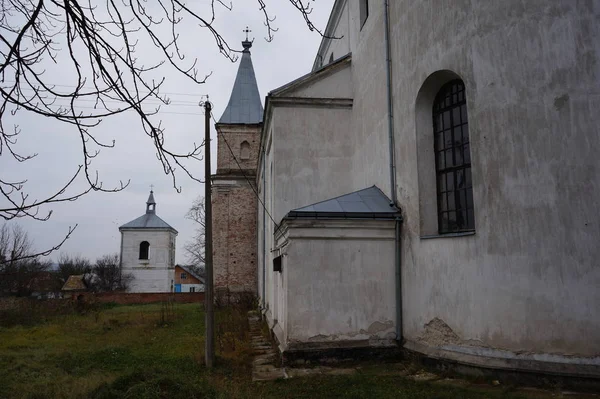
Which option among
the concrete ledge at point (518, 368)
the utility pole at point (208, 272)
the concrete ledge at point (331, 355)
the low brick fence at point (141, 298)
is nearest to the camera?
the concrete ledge at point (518, 368)

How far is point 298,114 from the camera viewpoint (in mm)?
12367

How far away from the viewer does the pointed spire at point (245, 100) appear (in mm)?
25395

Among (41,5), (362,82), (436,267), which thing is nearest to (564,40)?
(436,267)

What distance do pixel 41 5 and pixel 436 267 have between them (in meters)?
6.90

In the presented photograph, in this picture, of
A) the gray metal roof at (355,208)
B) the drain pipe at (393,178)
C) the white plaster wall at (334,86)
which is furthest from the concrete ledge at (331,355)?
the white plaster wall at (334,86)

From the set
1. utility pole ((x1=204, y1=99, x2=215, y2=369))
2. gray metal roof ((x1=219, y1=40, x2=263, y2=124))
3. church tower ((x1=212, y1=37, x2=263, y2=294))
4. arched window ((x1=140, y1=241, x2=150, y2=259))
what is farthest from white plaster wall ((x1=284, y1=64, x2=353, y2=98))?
arched window ((x1=140, y1=241, x2=150, y2=259))

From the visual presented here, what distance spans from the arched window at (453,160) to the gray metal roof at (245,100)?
57.7ft

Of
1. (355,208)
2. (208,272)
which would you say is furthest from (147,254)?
(355,208)

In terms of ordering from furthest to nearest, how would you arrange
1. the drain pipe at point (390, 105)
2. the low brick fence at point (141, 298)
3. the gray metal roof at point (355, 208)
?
1. the low brick fence at point (141, 298)
2. the drain pipe at point (390, 105)
3. the gray metal roof at point (355, 208)

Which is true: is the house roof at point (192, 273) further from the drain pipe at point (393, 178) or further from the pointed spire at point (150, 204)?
the drain pipe at point (393, 178)

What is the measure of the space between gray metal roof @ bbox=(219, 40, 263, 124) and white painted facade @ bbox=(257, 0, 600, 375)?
1537 centimetres

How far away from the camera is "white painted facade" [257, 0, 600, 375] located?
20.4 ft

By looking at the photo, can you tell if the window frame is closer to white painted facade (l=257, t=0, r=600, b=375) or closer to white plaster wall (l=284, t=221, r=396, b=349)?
white painted facade (l=257, t=0, r=600, b=375)

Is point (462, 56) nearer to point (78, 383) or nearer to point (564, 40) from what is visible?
point (564, 40)
